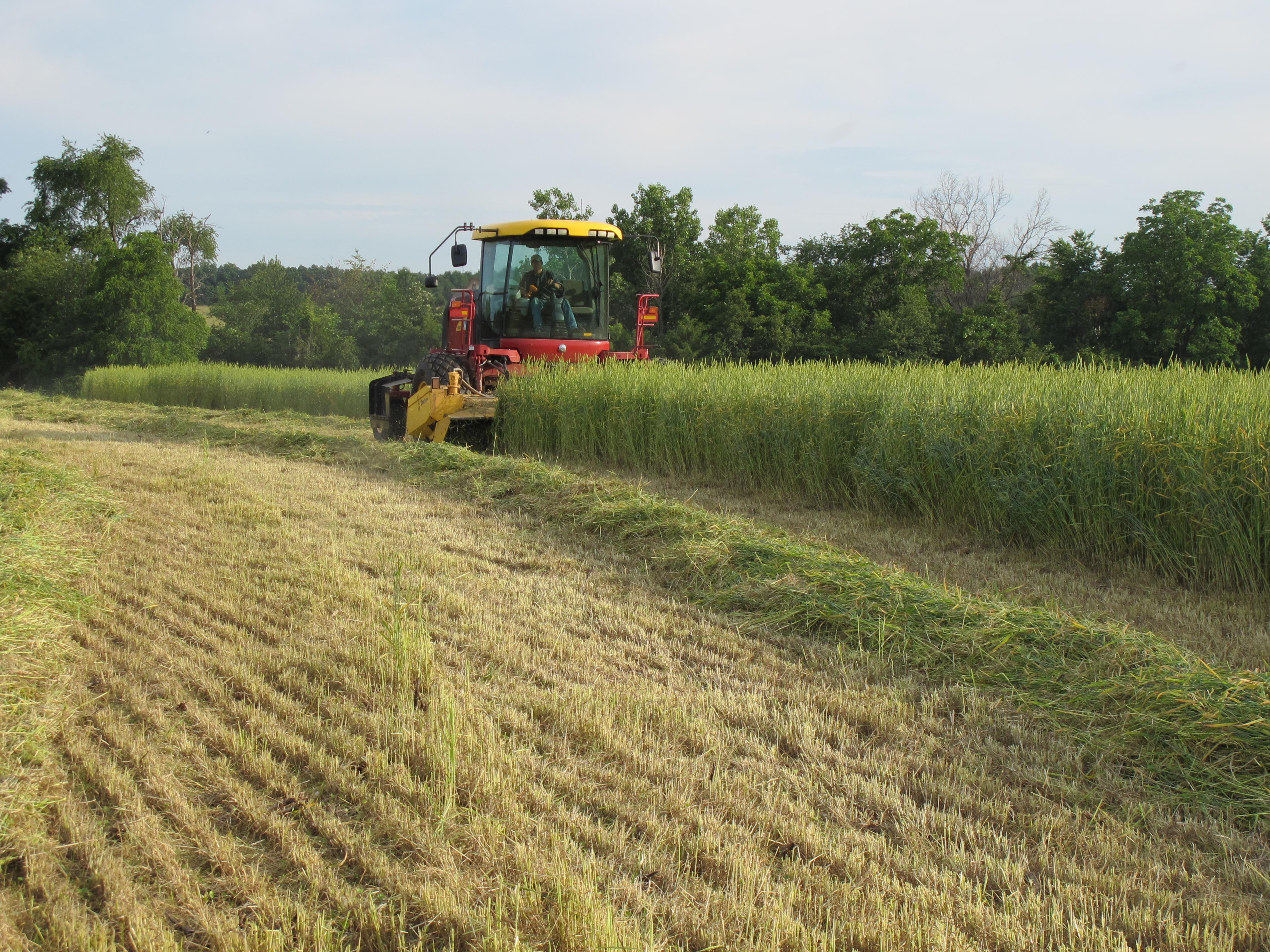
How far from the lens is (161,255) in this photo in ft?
104

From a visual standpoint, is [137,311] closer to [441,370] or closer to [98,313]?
[98,313]

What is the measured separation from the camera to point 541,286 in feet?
35.5

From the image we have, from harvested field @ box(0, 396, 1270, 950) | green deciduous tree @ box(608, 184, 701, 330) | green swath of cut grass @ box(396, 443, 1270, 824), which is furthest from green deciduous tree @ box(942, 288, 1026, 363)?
harvested field @ box(0, 396, 1270, 950)

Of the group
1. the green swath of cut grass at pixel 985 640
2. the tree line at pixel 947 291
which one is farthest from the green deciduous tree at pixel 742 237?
the green swath of cut grass at pixel 985 640

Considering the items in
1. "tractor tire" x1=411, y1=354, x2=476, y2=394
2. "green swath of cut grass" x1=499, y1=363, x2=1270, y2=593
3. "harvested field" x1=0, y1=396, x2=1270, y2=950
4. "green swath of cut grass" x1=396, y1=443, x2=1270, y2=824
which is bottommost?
"harvested field" x1=0, y1=396, x2=1270, y2=950

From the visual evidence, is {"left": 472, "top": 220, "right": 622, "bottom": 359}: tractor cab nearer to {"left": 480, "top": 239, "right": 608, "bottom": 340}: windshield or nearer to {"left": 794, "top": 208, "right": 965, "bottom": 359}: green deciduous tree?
{"left": 480, "top": 239, "right": 608, "bottom": 340}: windshield

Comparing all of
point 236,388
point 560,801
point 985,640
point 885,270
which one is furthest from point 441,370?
point 885,270

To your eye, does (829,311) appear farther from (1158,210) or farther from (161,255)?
(161,255)

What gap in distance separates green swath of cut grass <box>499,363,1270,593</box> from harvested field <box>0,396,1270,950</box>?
2771 millimetres

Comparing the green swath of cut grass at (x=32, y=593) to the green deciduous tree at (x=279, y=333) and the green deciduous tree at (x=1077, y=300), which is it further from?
the green deciduous tree at (x=279, y=333)

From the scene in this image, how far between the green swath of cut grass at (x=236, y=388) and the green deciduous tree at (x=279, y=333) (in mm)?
12822

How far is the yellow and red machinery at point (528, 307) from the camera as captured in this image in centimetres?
1061

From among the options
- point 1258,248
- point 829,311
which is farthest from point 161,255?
point 1258,248

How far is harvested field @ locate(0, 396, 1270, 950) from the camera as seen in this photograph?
193cm
